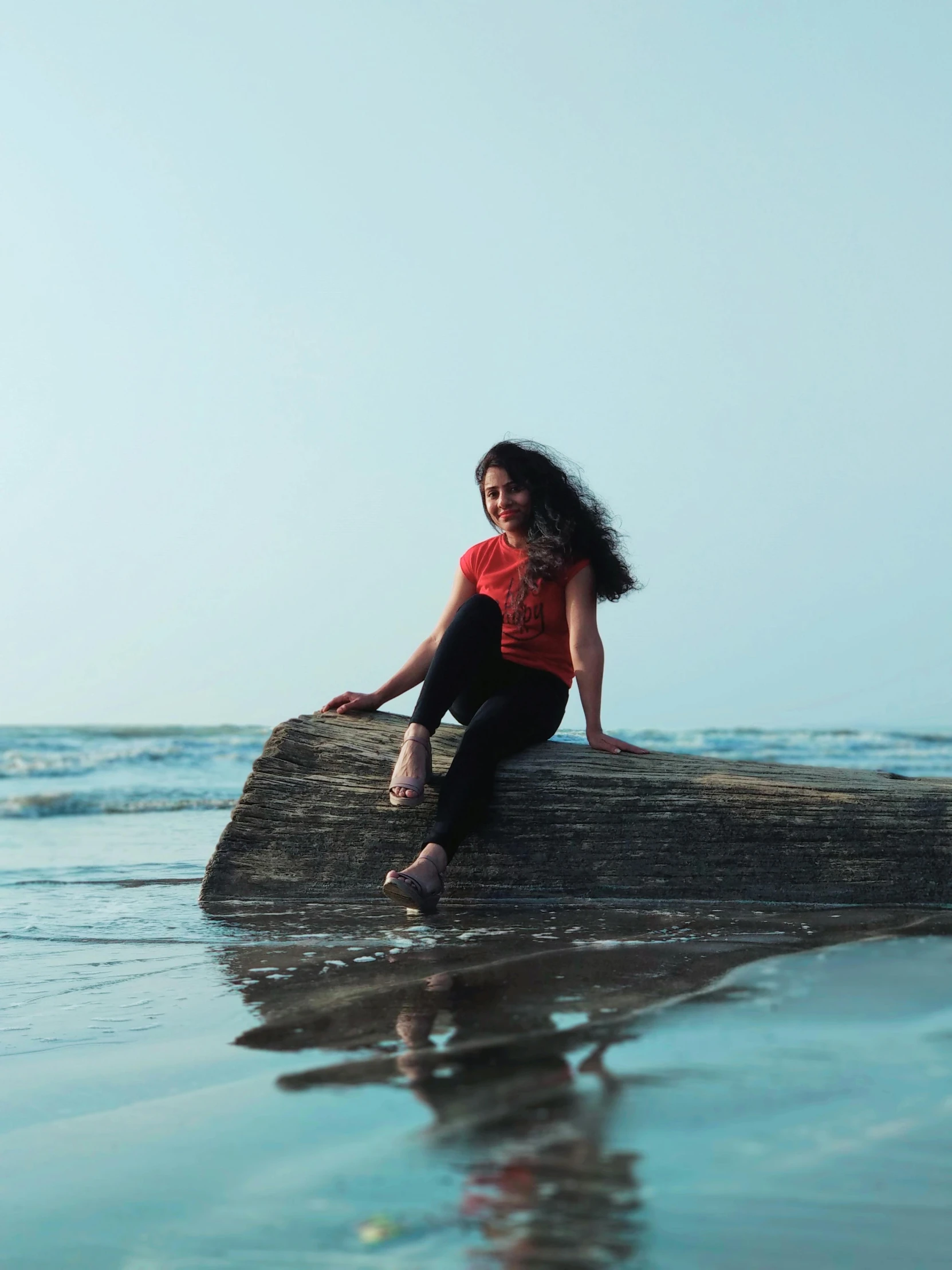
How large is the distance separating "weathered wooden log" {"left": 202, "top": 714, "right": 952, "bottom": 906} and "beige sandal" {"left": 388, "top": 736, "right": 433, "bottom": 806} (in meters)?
0.08

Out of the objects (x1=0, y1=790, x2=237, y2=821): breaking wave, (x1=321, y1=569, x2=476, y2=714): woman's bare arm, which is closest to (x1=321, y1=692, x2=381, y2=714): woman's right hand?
(x1=321, y1=569, x2=476, y2=714): woman's bare arm

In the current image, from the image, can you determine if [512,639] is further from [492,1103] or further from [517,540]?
[492,1103]

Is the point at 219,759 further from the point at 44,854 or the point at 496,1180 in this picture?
the point at 496,1180

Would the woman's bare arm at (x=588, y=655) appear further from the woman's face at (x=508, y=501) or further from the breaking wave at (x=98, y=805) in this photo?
the breaking wave at (x=98, y=805)

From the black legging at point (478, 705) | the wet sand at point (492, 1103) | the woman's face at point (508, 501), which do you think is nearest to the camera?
→ the wet sand at point (492, 1103)

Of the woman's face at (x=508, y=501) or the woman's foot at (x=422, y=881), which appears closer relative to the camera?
the woman's foot at (x=422, y=881)

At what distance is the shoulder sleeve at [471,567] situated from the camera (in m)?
4.66

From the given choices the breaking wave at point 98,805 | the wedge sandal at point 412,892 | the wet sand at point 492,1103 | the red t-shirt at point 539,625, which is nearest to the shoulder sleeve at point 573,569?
the red t-shirt at point 539,625

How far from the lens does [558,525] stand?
171 inches

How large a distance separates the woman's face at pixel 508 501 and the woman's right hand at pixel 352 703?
92cm

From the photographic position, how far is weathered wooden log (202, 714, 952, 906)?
144 inches

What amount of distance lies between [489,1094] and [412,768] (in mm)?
2185

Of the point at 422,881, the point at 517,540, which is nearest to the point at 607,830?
the point at 422,881

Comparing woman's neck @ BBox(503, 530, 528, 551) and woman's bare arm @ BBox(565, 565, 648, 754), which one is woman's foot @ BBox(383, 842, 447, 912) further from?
woman's neck @ BBox(503, 530, 528, 551)
